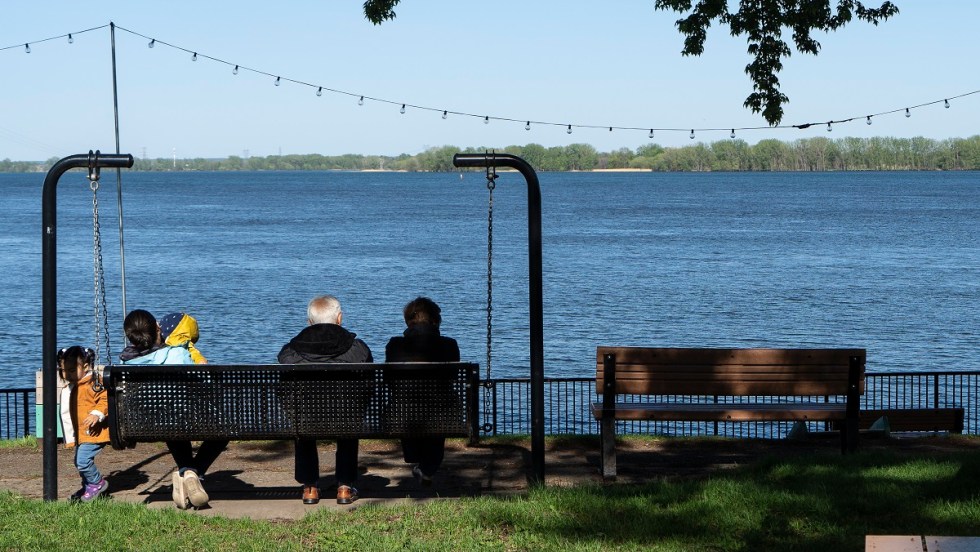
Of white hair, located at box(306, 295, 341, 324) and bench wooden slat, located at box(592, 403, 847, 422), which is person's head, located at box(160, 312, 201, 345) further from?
bench wooden slat, located at box(592, 403, 847, 422)

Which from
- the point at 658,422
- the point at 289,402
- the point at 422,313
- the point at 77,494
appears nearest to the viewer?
the point at 289,402

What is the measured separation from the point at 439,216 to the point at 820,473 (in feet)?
335

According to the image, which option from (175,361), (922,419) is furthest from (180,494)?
(922,419)

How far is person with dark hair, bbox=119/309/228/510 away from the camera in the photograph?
8109 millimetres

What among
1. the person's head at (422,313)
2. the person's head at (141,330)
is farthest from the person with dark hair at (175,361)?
the person's head at (422,313)

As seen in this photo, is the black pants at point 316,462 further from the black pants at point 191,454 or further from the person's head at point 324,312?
the person's head at point 324,312

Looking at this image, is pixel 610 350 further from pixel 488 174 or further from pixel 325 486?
pixel 325 486

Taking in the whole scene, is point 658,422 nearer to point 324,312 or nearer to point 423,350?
point 423,350


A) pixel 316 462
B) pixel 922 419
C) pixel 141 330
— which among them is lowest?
pixel 922 419

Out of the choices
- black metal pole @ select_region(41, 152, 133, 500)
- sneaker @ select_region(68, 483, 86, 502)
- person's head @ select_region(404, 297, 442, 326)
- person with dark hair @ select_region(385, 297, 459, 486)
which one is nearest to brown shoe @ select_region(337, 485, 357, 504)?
person with dark hair @ select_region(385, 297, 459, 486)

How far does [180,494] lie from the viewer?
8109mm

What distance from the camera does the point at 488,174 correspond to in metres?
8.77

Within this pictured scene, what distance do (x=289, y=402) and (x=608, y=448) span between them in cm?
246

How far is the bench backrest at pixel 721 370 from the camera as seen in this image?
922 centimetres
